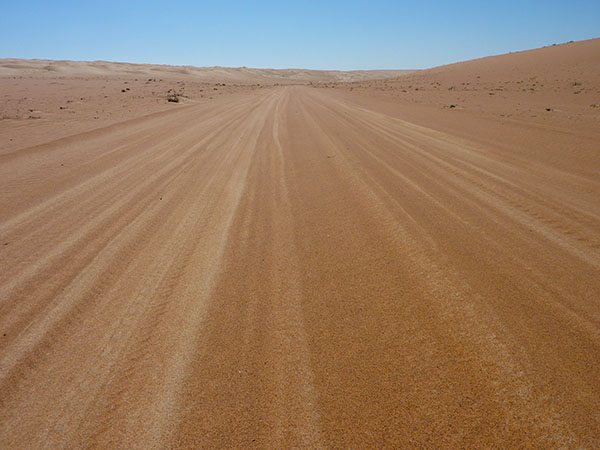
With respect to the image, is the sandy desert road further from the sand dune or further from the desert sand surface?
the sand dune

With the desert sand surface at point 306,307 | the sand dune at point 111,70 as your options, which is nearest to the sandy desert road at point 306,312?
the desert sand surface at point 306,307

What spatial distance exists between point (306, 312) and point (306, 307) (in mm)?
68

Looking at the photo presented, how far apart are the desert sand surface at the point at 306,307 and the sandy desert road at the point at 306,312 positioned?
0.02 meters

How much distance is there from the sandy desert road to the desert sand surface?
0.02 m

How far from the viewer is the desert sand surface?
2205mm

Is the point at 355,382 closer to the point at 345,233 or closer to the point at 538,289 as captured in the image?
the point at 538,289

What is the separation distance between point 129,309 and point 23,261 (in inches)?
69.5

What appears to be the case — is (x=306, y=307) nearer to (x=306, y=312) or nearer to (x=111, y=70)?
(x=306, y=312)

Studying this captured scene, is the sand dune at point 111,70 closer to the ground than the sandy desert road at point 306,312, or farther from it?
farther from it

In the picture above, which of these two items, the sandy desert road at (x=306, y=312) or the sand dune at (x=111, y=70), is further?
the sand dune at (x=111, y=70)

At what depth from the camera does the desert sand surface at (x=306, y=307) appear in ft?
7.23

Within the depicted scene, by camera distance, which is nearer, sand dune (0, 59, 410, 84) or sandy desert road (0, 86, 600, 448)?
sandy desert road (0, 86, 600, 448)

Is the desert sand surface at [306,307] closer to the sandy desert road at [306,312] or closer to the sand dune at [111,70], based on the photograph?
the sandy desert road at [306,312]

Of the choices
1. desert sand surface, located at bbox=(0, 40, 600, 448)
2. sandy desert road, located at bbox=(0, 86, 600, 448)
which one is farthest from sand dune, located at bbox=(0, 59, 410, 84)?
sandy desert road, located at bbox=(0, 86, 600, 448)
